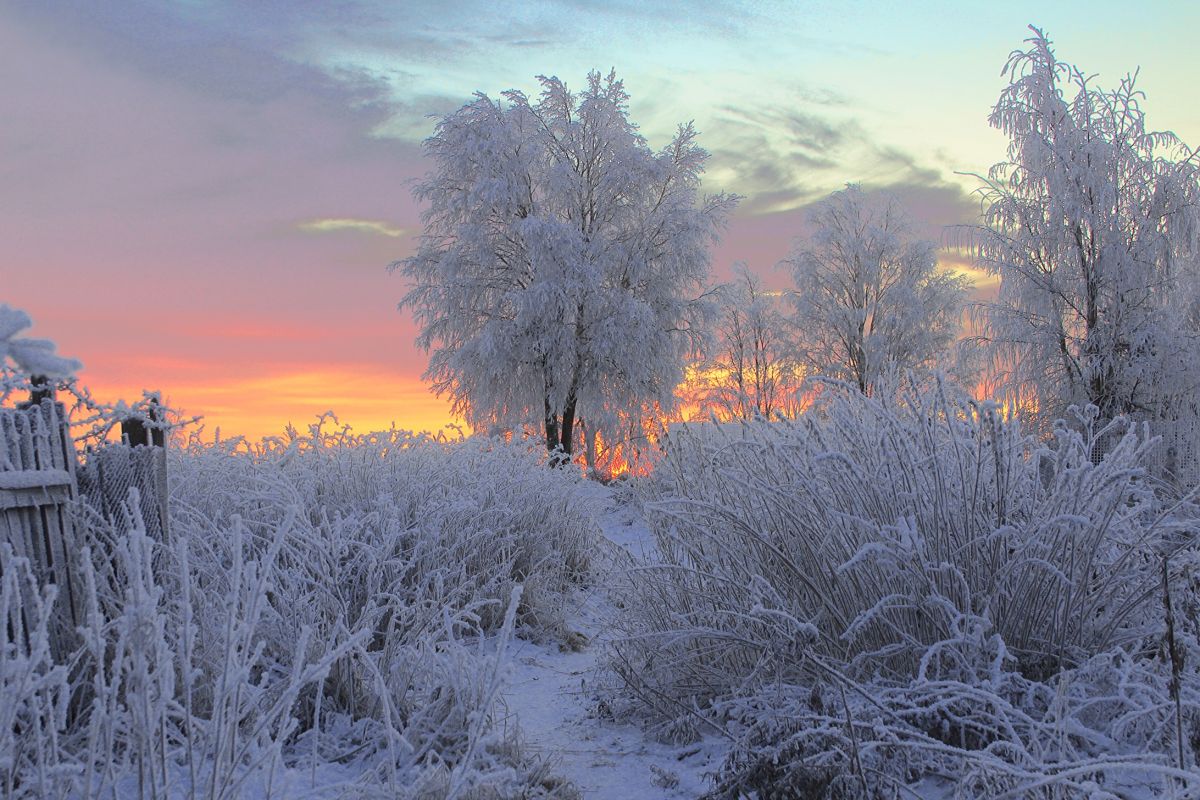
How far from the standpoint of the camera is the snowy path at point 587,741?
3.28 meters

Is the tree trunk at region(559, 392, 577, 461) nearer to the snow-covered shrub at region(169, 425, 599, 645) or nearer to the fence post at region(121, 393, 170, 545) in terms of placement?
the snow-covered shrub at region(169, 425, 599, 645)

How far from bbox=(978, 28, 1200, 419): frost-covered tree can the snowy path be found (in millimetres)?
13065

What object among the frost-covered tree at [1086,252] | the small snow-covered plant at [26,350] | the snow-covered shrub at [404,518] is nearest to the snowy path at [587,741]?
the snow-covered shrub at [404,518]

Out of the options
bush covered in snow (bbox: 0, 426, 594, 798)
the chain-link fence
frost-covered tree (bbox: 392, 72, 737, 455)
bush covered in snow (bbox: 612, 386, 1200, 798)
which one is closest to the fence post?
the chain-link fence

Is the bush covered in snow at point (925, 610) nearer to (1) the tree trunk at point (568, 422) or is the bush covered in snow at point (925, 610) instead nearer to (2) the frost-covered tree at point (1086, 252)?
(2) the frost-covered tree at point (1086, 252)

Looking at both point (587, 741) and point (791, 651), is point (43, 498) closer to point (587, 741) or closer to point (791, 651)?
point (587, 741)

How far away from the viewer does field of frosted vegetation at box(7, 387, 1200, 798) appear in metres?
2.31

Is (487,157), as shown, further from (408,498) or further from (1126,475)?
(1126,475)

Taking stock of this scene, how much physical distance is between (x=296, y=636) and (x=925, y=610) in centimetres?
258

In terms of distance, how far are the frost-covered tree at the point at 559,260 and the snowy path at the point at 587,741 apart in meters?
13.8

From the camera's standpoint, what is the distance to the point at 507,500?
721cm

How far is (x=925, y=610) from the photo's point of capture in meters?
3.11

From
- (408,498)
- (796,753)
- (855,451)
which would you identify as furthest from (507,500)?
(796,753)

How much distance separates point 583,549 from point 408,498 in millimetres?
2290
